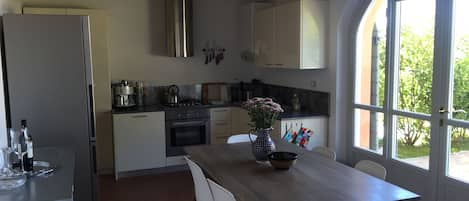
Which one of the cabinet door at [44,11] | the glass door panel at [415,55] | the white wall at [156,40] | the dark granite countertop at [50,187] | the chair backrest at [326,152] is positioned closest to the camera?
the dark granite countertop at [50,187]

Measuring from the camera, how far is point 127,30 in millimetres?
5602

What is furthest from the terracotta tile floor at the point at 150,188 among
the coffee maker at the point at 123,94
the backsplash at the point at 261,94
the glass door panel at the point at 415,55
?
the glass door panel at the point at 415,55

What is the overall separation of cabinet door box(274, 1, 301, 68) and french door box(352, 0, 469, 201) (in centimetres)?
68

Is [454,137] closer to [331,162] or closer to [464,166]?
Answer: [464,166]

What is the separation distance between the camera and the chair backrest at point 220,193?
210cm

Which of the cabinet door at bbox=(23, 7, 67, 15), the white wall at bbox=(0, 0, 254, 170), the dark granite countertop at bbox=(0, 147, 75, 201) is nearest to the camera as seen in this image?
the dark granite countertop at bbox=(0, 147, 75, 201)

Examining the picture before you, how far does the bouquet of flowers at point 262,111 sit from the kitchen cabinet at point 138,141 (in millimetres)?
2548

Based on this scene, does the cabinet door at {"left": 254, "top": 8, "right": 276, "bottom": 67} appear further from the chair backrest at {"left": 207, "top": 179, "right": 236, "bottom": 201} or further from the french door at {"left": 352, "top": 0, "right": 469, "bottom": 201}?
the chair backrest at {"left": 207, "top": 179, "right": 236, "bottom": 201}

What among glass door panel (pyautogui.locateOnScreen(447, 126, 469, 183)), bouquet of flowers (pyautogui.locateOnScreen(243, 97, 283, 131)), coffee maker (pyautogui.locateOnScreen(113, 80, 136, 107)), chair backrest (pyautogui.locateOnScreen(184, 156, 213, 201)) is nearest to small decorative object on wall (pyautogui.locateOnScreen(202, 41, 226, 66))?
coffee maker (pyautogui.locateOnScreen(113, 80, 136, 107))

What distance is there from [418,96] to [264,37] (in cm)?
219

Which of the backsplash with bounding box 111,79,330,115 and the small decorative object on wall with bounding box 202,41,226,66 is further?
the small decorative object on wall with bounding box 202,41,226,66

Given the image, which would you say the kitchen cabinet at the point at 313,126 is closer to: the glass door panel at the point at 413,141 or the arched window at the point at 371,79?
the arched window at the point at 371,79

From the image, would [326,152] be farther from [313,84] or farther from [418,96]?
[313,84]

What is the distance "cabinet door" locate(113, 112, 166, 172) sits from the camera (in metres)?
5.05
